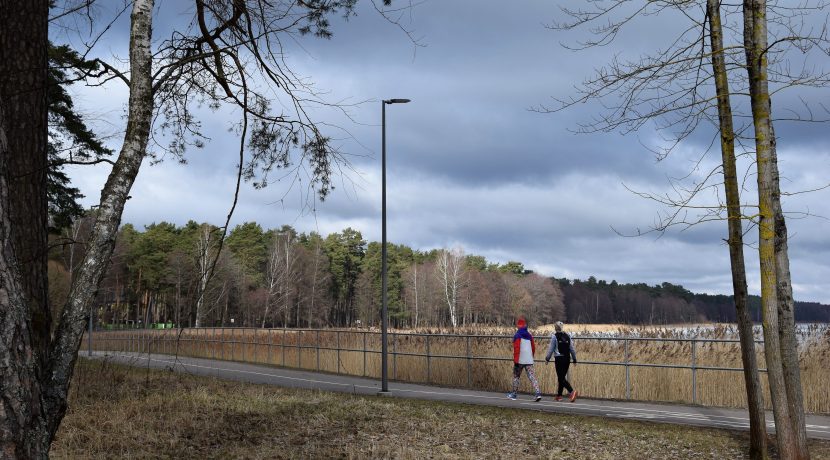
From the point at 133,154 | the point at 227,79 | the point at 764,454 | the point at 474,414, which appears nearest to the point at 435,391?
the point at 474,414

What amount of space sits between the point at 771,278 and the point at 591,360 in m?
10.1

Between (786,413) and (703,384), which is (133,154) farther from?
(703,384)

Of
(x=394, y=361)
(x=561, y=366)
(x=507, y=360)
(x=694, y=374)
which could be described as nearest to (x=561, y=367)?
(x=561, y=366)

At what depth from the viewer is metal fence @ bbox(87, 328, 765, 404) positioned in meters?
17.6

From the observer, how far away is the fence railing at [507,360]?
55.5 ft

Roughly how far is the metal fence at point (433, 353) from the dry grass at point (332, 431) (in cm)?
127

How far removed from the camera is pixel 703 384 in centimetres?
1684

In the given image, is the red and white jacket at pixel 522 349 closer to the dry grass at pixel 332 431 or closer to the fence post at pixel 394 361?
the dry grass at pixel 332 431

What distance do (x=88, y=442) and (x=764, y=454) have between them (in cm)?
873

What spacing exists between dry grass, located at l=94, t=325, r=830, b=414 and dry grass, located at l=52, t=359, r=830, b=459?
1.35m

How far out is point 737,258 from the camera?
9945 mm

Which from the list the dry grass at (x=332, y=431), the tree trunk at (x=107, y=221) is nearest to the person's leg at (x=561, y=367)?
the dry grass at (x=332, y=431)

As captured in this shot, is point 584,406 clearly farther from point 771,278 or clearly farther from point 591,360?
point 771,278

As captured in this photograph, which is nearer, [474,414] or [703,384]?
[474,414]
